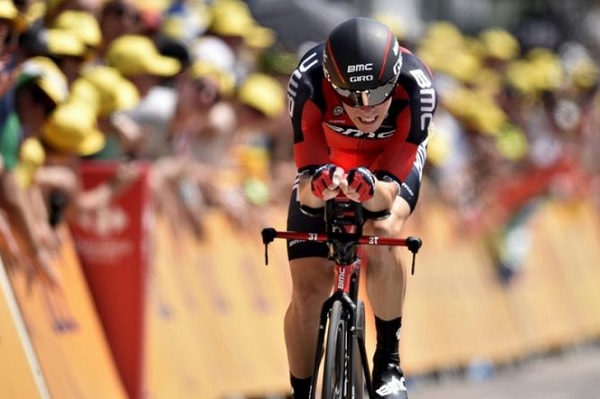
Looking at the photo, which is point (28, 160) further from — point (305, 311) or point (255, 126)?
point (255, 126)

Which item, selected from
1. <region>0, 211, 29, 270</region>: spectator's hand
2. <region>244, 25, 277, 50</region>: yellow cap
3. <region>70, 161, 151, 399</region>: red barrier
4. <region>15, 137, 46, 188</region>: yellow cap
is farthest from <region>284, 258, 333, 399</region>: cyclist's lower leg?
<region>244, 25, 277, 50</region>: yellow cap

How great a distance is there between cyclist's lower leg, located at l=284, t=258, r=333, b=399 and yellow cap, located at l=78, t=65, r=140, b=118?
261 cm

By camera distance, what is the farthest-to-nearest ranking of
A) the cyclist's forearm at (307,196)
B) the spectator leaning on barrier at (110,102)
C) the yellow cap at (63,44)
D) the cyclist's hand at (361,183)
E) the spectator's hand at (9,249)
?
the spectator leaning on barrier at (110,102), the yellow cap at (63,44), the spectator's hand at (9,249), the cyclist's forearm at (307,196), the cyclist's hand at (361,183)

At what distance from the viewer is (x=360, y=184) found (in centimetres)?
695

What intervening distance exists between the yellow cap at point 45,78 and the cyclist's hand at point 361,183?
251cm

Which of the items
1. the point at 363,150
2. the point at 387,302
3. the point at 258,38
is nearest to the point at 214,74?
the point at 258,38

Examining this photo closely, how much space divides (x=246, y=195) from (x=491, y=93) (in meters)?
8.00

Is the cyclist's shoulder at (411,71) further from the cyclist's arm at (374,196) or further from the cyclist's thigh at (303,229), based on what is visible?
the cyclist's thigh at (303,229)

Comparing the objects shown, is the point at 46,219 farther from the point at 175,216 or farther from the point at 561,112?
the point at 561,112

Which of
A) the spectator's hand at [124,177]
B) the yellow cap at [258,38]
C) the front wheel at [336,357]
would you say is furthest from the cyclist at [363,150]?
the yellow cap at [258,38]

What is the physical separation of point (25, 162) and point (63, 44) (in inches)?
48.1

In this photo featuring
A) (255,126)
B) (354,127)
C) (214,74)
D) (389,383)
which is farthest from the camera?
(255,126)

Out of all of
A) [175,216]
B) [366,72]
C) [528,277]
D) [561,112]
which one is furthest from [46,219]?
[561,112]

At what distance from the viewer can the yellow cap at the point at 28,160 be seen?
28.7 feet
